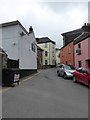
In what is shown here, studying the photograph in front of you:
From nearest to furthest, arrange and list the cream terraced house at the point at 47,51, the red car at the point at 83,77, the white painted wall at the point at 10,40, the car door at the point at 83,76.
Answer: the red car at the point at 83,77 → the car door at the point at 83,76 → the white painted wall at the point at 10,40 → the cream terraced house at the point at 47,51

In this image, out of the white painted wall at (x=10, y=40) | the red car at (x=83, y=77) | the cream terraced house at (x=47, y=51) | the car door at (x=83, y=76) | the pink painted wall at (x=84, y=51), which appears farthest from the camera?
the cream terraced house at (x=47, y=51)

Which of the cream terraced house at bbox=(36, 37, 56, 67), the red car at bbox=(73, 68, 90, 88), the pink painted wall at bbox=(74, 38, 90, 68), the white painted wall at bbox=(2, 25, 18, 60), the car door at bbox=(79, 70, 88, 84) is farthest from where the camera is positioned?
the cream terraced house at bbox=(36, 37, 56, 67)

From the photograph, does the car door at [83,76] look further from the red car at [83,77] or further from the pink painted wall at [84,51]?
the pink painted wall at [84,51]

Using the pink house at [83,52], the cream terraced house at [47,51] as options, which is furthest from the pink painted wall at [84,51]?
the cream terraced house at [47,51]

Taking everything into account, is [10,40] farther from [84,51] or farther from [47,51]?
[47,51]

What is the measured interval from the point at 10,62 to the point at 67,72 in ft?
22.9

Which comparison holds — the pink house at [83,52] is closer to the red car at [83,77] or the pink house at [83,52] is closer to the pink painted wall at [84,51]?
the pink painted wall at [84,51]

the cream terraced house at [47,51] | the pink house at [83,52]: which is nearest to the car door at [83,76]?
the pink house at [83,52]

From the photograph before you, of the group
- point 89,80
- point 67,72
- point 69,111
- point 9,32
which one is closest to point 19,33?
point 9,32

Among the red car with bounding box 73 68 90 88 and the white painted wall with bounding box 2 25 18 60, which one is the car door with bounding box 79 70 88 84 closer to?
the red car with bounding box 73 68 90 88

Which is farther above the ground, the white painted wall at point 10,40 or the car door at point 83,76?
the white painted wall at point 10,40

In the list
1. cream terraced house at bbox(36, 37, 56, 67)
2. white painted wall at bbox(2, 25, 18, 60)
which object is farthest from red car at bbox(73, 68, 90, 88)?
cream terraced house at bbox(36, 37, 56, 67)

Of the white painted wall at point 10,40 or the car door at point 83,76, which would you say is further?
the white painted wall at point 10,40

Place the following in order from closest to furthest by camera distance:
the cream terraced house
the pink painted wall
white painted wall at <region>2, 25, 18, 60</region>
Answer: white painted wall at <region>2, 25, 18, 60</region> → the pink painted wall → the cream terraced house
